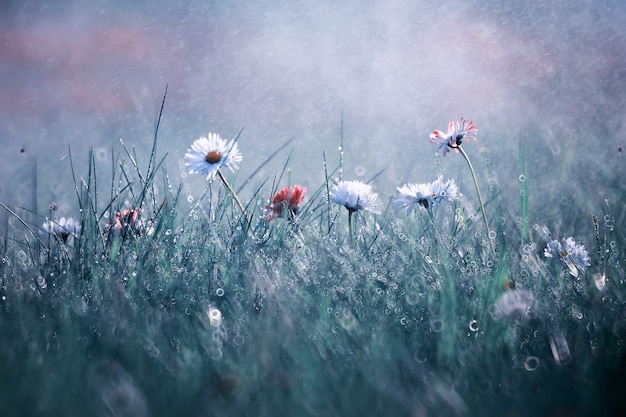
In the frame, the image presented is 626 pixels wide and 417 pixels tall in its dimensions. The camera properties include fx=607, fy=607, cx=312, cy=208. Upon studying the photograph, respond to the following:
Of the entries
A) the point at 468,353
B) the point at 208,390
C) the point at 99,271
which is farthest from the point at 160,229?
the point at 468,353

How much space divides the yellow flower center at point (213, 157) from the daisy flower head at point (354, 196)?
1.38ft

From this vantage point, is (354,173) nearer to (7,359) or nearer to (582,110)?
(582,110)

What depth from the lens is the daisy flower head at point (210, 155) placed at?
6.85 feet

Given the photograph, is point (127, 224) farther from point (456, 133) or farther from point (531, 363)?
point (531, 363)

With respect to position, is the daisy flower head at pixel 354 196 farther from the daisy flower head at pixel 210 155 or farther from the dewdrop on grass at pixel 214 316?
the dewdrop on grass at pixel 214 316

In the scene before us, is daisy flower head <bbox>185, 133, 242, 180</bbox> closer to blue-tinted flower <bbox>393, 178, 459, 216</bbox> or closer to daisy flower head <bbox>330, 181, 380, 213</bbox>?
daisy flower head <bbox>330, 181, 380, 213</bbox>

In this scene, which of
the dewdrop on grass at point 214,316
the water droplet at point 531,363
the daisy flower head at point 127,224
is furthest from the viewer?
the daisy flower head at point 127,224

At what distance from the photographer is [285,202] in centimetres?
202

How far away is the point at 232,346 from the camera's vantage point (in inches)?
48.8

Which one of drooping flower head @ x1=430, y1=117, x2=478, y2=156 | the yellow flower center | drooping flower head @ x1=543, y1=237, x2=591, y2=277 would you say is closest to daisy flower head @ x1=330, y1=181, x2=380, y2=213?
drooping flower head @ x1=430, y1=117, x2=478, y2=156

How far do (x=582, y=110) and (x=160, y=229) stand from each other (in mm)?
2074

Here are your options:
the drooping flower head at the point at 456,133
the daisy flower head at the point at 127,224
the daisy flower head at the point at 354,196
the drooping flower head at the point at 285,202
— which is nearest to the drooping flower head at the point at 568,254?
the drooping flower head at the point at 456,133

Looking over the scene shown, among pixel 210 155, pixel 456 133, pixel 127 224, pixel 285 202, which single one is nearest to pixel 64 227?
pixel 127 224

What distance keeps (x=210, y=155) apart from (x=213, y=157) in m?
0.02
